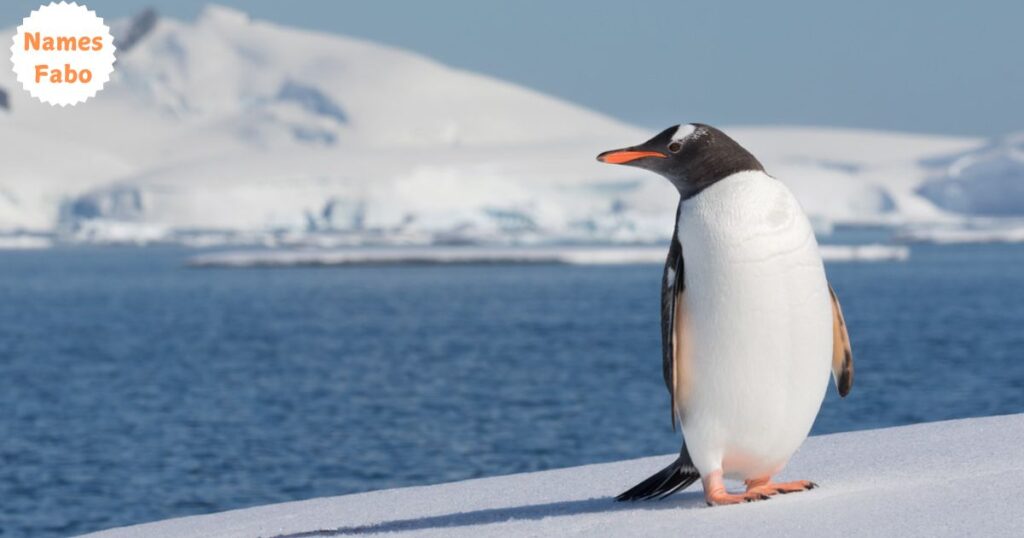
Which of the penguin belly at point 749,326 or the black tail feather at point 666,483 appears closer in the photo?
the penguin belly at point 749,326

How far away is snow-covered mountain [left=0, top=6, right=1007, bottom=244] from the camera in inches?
3233

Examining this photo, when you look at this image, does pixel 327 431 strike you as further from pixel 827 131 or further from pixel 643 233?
pixel 827 131

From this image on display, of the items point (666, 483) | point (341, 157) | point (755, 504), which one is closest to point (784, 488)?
point (755, 504)

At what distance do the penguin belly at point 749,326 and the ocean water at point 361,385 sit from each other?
33.2 inches

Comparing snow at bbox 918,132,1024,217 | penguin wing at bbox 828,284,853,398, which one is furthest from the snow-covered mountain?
penguin wing at bbox 828,284,853,398

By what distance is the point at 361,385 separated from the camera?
2216 centimetres

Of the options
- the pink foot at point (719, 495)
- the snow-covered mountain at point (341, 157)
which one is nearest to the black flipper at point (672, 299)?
the pink foot at point (719, 495)

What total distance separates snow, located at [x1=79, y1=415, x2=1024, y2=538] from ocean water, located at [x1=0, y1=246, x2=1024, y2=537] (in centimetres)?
58

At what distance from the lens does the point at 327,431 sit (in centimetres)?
1711

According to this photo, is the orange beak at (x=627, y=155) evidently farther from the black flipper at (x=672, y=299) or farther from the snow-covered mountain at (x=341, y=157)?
the snow-covered mountain at (x=341, y=157)

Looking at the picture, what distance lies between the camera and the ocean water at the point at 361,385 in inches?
553

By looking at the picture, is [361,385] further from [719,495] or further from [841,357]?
[719,495]

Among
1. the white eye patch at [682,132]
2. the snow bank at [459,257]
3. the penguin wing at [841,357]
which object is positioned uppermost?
the white eye patch at [682,132]

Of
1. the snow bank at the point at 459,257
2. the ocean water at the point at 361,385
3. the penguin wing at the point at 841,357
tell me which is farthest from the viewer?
the snow bank at the point at 459,257
